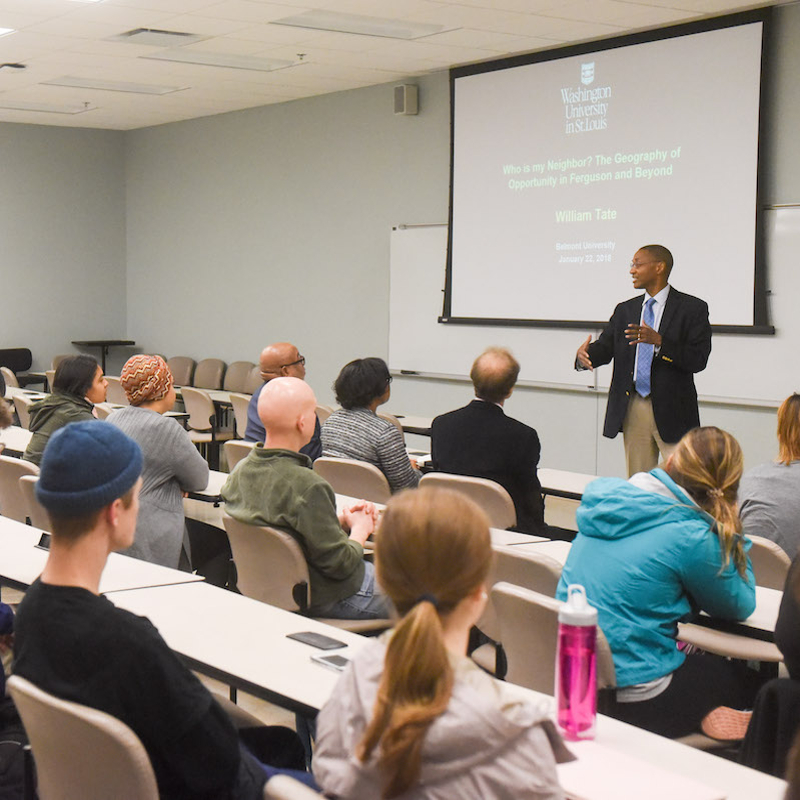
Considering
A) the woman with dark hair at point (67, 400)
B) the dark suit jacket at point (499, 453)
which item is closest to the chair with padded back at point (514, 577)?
the dark suit jacket at point (499, 453)

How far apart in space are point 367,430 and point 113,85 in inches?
239

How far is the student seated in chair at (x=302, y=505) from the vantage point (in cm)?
334

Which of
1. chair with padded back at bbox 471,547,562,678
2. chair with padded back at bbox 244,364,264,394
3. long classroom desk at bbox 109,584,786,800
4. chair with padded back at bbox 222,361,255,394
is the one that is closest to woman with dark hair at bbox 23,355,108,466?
long classroom desk at bbox 109,584,786,800

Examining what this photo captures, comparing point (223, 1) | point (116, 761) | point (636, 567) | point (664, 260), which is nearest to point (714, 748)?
point (636, 567)

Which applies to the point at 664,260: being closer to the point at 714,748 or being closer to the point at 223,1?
the point at 223,1

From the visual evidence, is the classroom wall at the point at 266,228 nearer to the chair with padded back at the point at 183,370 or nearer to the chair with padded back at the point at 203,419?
the chair with padded back at the point at 183,370

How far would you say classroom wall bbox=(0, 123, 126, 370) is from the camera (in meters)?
12.0

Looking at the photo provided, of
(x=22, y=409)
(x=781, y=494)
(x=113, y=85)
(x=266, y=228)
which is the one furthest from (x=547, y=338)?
(x=781, y=494)

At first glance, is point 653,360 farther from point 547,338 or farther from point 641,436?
point 547,338

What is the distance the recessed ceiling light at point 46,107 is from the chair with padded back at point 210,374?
2758 millimetres

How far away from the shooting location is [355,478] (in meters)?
4.54

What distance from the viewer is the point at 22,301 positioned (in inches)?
476

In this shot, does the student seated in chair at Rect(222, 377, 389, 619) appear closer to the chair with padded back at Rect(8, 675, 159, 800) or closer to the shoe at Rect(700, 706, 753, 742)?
the shoe at Rect(700, 706, 753, 742)

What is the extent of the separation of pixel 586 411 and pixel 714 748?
215 inches
